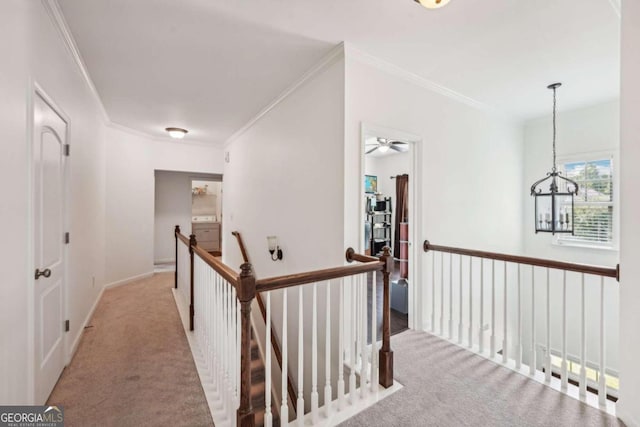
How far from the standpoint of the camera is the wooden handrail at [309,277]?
150 cm

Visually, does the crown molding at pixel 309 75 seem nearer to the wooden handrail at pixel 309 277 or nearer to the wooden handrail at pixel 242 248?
the wooden handrail at pixel 309 277

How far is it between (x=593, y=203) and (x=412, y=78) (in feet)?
10.1

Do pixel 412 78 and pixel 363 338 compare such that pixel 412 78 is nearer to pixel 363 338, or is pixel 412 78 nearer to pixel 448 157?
pixel 448 157

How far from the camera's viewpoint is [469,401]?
71.8 inches

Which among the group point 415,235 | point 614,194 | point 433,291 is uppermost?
point 614,194

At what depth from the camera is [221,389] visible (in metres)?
1.94

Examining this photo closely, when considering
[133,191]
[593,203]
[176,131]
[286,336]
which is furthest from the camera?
[133,191]

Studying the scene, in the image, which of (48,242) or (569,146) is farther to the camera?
(569,146)

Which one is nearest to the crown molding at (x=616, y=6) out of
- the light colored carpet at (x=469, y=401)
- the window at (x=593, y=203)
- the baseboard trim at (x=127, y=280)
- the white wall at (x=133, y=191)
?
the window at (x=593, y=203)

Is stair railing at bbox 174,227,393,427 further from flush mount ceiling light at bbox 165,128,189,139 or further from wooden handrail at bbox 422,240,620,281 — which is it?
flush mount ceiling light at bbox 165,128,189,139

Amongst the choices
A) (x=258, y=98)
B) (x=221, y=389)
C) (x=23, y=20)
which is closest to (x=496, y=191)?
(x=258, y=98)

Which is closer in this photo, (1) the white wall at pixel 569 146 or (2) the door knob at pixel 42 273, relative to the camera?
(2) the door knob at pixel 42 273

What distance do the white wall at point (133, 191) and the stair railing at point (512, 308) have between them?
4.89m

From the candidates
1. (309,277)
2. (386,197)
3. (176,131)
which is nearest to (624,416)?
(309,277)
